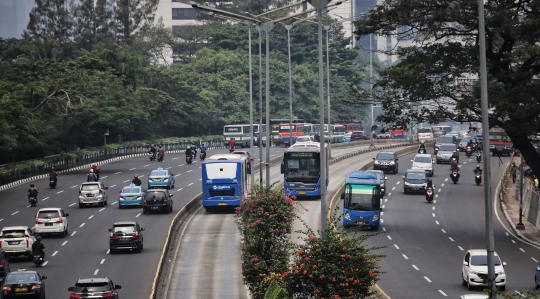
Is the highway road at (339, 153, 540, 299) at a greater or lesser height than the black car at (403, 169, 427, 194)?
lesser

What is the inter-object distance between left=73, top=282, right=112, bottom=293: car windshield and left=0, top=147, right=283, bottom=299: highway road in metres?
4.03

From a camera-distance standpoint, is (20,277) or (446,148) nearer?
(20,277)

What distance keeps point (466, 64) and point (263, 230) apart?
1489cm

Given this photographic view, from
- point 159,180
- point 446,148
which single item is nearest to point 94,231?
point 159,180

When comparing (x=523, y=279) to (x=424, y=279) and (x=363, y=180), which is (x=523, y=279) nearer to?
(x=424, y=279)

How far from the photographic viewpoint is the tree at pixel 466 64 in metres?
41.9

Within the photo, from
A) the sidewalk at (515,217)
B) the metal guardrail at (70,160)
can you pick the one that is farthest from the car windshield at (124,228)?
the metal guardrail at (70,160)

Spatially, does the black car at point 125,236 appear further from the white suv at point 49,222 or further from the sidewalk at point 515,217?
the sidewalk at point 515,217

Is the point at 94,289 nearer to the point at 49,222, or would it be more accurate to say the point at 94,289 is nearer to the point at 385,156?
the point at 49,222

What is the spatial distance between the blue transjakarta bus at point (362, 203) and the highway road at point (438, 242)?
1274 mm

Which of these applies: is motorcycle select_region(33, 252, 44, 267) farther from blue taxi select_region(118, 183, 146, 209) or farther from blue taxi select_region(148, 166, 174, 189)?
blue taxi select_region(148, 166, 174, 189)

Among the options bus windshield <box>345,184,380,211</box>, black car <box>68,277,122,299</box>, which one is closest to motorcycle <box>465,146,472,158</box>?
bus windshield <box>345,184,380,211</box>

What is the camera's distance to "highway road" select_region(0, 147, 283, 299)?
38031mm

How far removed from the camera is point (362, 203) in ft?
166
